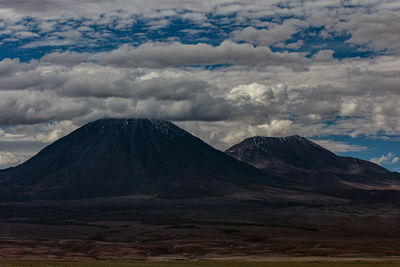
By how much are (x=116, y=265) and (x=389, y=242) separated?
315 feet

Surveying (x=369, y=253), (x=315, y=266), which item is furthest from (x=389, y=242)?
(x=315, y=266)

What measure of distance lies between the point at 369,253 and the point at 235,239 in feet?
162

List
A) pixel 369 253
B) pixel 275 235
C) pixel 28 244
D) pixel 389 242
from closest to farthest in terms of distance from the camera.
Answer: pixel 369 253 → pixel 28 244 → pixel 389 242 → pixel 275 235

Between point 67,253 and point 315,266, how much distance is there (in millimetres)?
67346

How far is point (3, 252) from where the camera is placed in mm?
138625

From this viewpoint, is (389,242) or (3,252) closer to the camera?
(3,252)

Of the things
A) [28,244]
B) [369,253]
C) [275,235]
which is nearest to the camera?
[369,253]

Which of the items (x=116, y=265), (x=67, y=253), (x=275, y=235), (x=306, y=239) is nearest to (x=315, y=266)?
(x=116, y=265)

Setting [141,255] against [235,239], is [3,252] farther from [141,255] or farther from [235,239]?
[235,239]

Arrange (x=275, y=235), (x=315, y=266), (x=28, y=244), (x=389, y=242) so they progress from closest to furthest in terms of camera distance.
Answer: (x=315, y=266)
(x=28, y=244)
(x=389, y=242)
(x=275, y=235)

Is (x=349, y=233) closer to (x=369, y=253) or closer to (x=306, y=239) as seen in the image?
(x=306, y=239)

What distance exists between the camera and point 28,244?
6043 inches

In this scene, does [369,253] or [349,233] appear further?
[349,233]

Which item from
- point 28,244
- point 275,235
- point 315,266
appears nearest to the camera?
point 315,266
